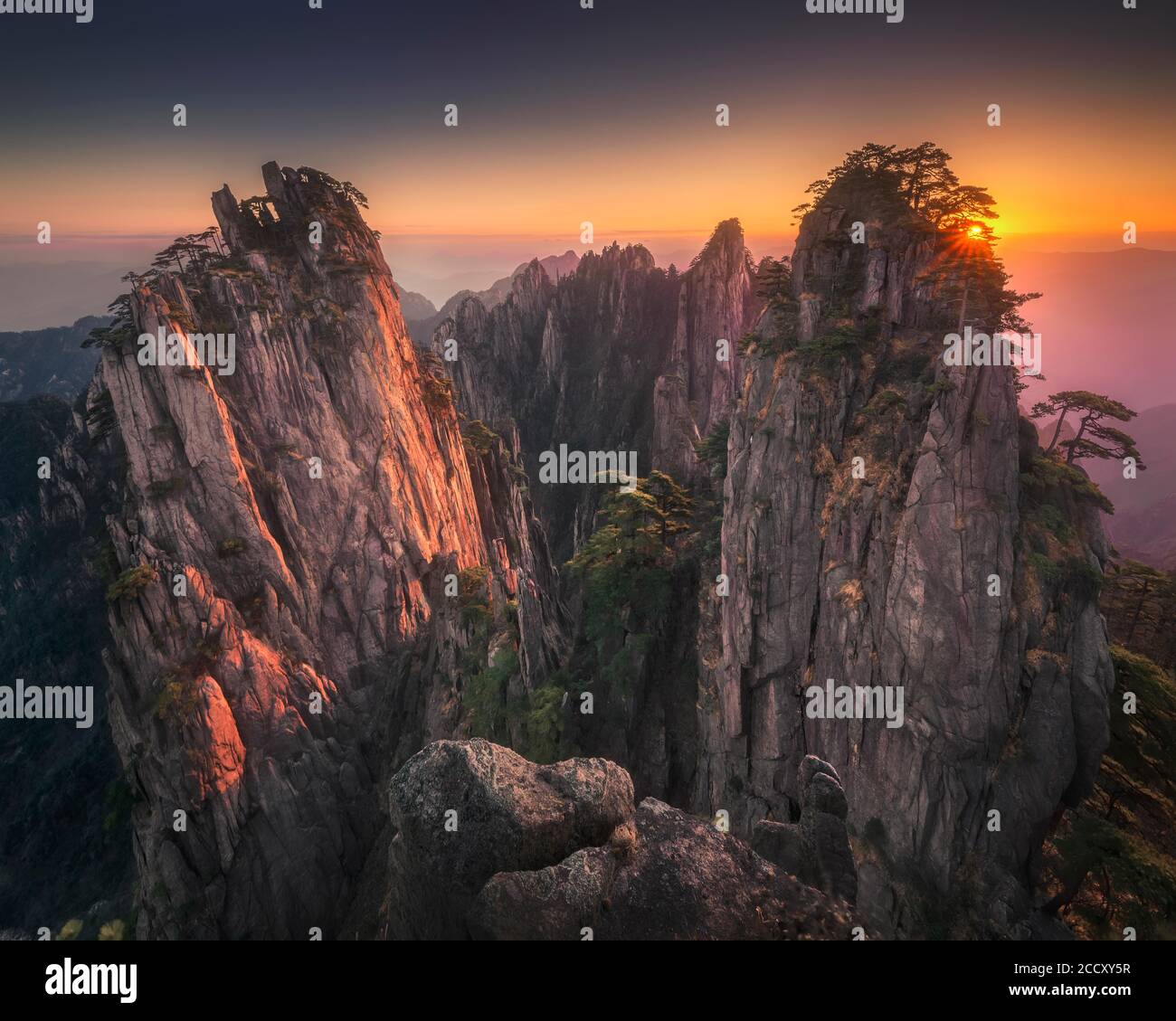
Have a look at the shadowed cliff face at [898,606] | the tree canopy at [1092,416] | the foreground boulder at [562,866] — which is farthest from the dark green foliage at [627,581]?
the foreground boulder at [562,866]

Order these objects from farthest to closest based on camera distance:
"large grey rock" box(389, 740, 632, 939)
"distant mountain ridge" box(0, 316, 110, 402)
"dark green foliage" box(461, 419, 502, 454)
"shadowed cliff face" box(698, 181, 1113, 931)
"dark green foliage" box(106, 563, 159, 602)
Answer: "distant mountain ridge" box(0, 316, 110, 402) < "dark green foliage" box(461, 419, 502, 454) < "dark green foliage" box(106, 563, 159, 602) < "shadowed cliff face" box(698, 181, 1113, 931) < "large grey rock" box(389, 740, 632, 939)

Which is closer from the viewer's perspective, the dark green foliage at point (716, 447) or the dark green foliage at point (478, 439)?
the dark green foliage at point (716, 447)

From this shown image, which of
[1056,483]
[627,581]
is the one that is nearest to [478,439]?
[627,581]

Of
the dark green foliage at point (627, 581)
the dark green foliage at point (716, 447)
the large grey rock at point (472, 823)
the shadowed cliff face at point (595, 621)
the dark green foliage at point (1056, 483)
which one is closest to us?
the large grey rock at point (472, 823)

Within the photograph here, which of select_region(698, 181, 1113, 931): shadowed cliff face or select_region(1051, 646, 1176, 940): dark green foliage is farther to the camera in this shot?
select_region(698, 181, 1113, 931): shadowed cliff face

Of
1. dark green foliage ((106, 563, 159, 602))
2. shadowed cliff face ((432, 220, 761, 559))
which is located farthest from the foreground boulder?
shadowed cliff face ((432, 220, 761, 559))

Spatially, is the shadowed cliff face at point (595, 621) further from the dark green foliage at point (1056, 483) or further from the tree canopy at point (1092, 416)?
the tree canopy at point (1092, 416)

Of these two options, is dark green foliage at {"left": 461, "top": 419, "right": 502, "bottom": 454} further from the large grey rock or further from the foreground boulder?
the foreground boulder

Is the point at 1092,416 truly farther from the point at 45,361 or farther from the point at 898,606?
the point at 45,361
